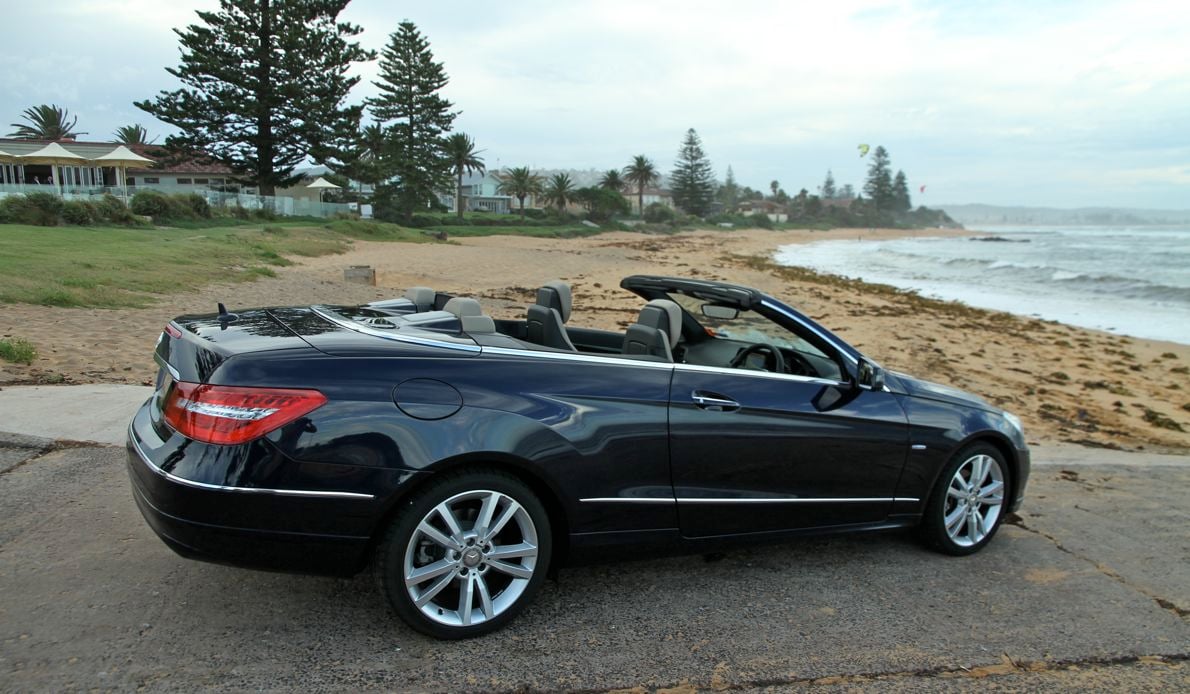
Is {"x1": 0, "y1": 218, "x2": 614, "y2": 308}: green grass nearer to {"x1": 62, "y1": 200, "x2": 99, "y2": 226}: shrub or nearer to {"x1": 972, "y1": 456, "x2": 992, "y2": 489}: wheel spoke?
{"x1": 62, "y1": 200, "x2": 99, "y2": 226}: shrub

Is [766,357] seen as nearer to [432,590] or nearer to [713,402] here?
[713,402]

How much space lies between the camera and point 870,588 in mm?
3975

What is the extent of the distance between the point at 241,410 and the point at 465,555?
3.24 feet

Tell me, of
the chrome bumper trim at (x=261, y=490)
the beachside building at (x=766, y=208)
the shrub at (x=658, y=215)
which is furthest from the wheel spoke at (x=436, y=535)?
the beachside building at (x=766, y=208)

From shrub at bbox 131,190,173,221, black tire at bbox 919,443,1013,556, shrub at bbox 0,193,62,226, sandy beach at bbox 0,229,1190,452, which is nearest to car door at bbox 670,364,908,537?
black tire at bbox 919,443,1013,556

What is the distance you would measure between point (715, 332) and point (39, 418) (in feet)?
15.9

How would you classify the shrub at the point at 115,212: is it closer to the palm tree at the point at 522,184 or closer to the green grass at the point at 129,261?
the green grass at the point at 129,261

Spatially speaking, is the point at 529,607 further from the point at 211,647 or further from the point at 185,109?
the point at 185,109

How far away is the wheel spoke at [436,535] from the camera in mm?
3148

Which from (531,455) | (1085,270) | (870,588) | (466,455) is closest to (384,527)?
(466,455)

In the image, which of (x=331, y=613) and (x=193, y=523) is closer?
(x=193, y=523)

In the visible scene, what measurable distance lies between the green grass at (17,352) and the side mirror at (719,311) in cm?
686

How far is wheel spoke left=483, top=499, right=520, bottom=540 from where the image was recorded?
3.26 metres

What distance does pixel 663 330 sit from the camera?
4098 millimetres
